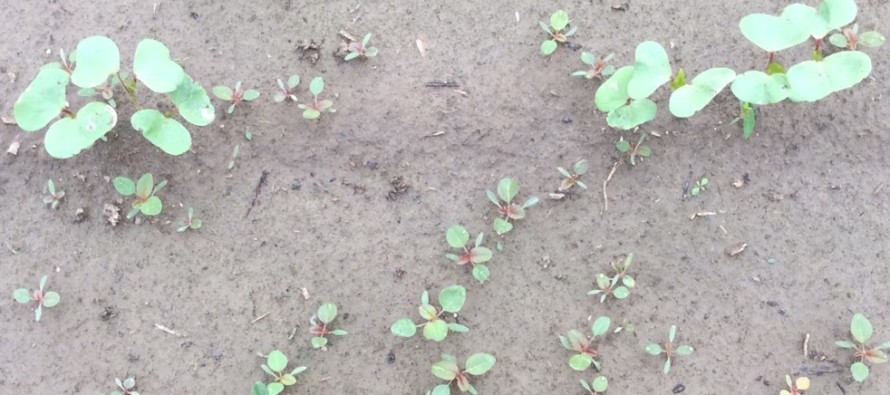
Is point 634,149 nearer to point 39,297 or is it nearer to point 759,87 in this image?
point 759,87

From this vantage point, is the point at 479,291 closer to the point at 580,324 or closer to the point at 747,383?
the point at 580,324

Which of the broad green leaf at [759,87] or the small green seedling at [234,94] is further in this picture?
the small green seedling at [234,94]

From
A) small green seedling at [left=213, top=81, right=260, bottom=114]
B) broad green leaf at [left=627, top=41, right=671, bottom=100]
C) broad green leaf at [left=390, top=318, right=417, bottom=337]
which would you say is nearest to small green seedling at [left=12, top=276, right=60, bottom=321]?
small green seedling at [left=213, top=81, right=260, bottom=114]

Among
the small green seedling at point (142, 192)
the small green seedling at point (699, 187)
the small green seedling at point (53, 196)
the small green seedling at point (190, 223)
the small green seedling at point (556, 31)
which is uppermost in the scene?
the small green seedling at point (556, 31)

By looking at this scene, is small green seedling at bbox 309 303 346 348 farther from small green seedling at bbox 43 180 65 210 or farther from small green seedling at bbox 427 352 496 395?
small green seedling at bbox 43 180 65 210

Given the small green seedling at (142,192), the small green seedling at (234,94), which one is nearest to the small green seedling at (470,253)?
the small green seedling at (234,94)

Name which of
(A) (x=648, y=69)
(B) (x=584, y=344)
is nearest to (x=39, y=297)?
(B) (x=584, y=344)

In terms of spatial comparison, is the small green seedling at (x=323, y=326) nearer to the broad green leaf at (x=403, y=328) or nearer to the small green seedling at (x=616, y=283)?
the broad green leaf at (x=403, y=328)
